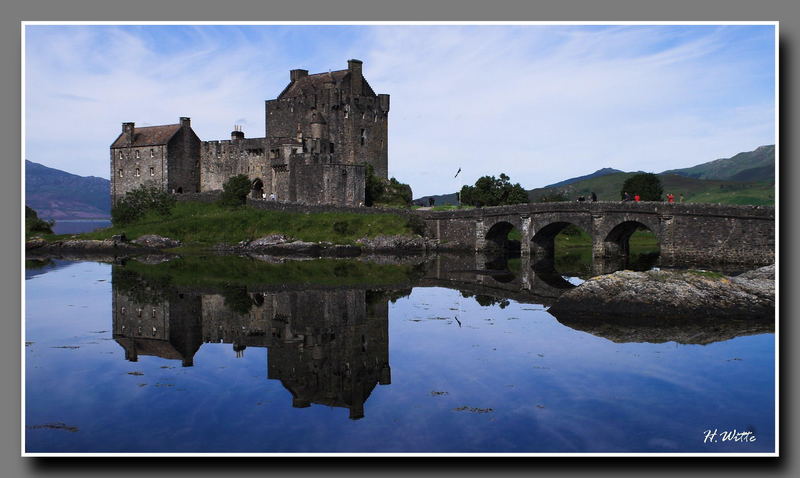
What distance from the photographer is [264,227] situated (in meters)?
63.2

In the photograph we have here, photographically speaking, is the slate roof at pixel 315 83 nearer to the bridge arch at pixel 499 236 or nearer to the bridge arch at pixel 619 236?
the bridge arch at pixel 499 236

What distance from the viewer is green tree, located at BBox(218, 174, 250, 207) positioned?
229 ft

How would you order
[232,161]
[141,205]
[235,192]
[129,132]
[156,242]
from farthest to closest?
[129,132] < [232,161] < [235,192] < [141,205] < [156,242]

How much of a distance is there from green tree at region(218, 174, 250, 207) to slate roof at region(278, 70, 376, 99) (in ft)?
34.8

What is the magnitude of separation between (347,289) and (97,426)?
20172 millimetres

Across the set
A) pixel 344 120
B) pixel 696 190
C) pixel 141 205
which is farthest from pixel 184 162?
pixel 696 190

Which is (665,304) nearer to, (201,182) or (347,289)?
(347,289)

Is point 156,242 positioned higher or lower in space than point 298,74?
lower

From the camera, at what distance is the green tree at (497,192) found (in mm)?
73875

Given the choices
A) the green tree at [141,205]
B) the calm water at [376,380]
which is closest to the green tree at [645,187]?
the green tree at [141,205]

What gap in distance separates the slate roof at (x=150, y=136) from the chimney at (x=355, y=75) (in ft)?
56.1

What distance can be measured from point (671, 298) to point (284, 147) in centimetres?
5114

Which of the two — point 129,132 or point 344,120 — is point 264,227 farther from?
point 129,132

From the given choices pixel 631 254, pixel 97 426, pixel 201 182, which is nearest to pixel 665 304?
pixel 97 426
